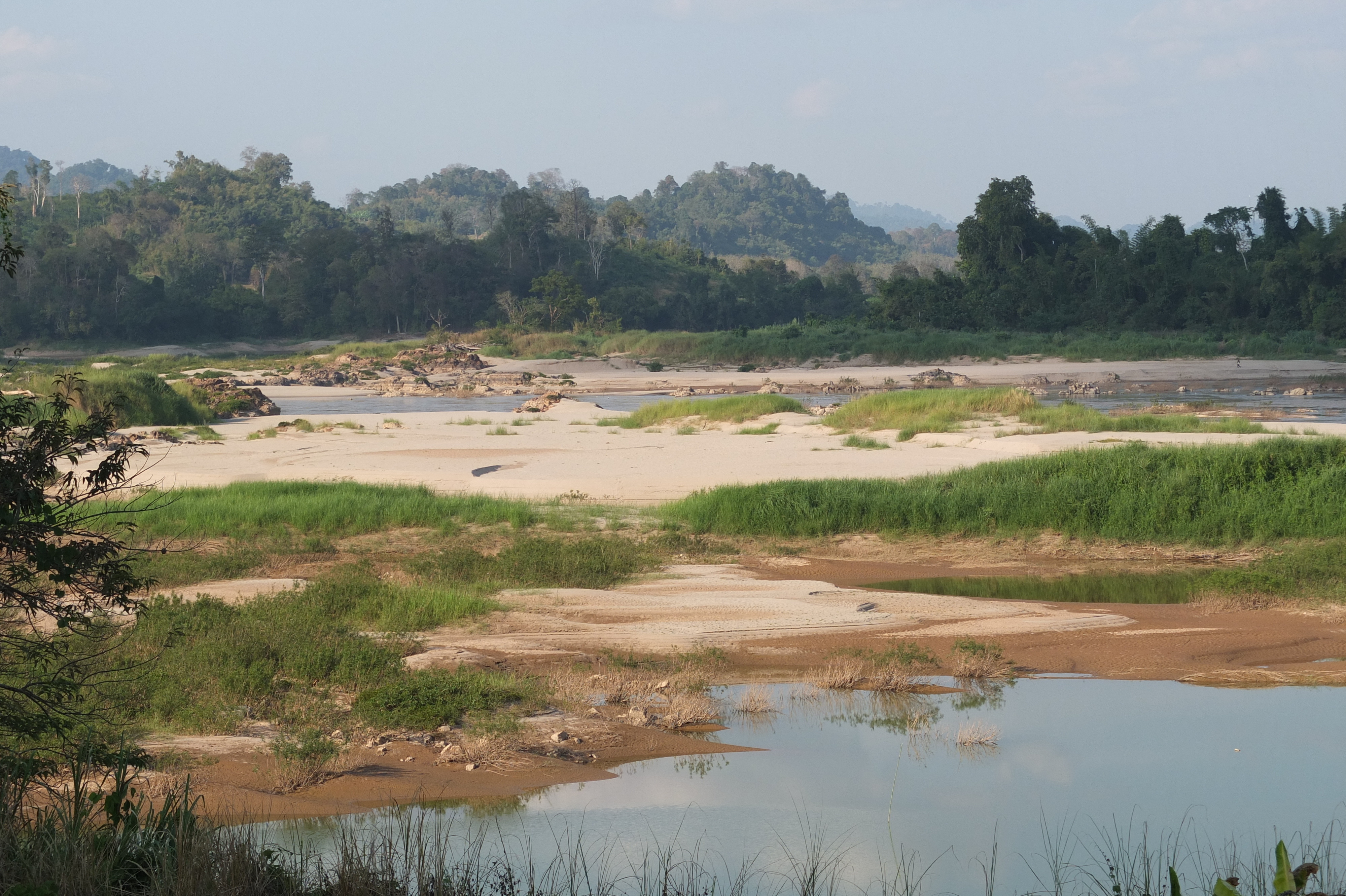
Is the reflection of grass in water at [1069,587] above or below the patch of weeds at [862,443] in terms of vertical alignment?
below

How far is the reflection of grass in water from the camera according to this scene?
12883mm

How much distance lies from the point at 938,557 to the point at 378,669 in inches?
322

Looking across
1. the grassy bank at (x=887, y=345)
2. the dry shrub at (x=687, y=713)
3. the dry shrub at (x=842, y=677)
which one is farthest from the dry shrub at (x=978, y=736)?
the grassy bank at (x=887, y=345)

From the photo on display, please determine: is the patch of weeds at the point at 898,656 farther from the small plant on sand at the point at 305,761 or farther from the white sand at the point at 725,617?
the small plant on sand at the point at 305,761

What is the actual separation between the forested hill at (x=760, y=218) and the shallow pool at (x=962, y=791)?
146803mm

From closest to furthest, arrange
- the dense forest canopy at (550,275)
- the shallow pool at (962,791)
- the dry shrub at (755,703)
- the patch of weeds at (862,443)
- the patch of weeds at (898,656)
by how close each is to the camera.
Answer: the shallow pool at (962,791) → the dry shrub at (755,703) → the patch of weeds at (898,656) → the patch of weeds at (862,443) → the dense forest canopy at (550,275)

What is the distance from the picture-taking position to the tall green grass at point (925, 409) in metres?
26.8

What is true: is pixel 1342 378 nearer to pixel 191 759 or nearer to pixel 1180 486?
pixel 1180 486

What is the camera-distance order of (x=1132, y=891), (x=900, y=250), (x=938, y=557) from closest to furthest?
(x=1132, y=891) → (x=938, y=557) → (x=900, y=250)

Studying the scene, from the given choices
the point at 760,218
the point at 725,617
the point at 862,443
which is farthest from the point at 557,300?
the point at 760,218

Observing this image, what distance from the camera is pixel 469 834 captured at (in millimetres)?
6551

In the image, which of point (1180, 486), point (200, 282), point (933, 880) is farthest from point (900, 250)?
point (933, 880)

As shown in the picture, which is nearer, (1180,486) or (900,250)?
(1180,486)

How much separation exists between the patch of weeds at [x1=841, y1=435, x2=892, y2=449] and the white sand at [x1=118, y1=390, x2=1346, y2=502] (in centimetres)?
21
